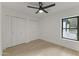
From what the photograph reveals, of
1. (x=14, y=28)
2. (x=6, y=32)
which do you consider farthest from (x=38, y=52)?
(x=14, y=28)

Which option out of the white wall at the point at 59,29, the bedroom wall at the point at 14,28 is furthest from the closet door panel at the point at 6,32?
the white wall at the point at 59,29

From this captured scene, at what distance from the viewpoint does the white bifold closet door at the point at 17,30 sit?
152 inches

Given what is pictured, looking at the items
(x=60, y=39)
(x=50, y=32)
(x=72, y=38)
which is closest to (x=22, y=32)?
(x=50, y=32)

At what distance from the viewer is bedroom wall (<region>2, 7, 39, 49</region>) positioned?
11.0 feet

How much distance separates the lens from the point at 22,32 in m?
4.58

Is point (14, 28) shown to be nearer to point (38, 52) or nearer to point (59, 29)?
point (38, 52)

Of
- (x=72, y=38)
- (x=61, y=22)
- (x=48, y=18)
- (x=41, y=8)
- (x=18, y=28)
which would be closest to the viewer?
(x=41, y=8)

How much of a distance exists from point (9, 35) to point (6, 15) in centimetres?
88

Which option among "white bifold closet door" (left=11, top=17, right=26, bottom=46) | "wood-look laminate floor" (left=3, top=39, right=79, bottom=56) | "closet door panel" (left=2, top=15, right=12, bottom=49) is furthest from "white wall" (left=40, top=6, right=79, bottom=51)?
"closet door panel" (left=2, top=15, right=12, bottom=49)

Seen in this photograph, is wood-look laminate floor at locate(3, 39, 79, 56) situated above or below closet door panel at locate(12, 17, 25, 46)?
below

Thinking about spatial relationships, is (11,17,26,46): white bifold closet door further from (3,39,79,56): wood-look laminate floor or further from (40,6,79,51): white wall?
(40,6,79,51): white wall

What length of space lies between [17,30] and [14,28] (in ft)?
0.85

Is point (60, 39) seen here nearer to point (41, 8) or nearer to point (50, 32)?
point (50, 32)

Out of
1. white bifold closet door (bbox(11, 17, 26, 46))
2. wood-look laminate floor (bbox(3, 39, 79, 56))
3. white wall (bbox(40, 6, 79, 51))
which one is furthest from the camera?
white bifold closet door (bbox(11, 17, 26, 46))
